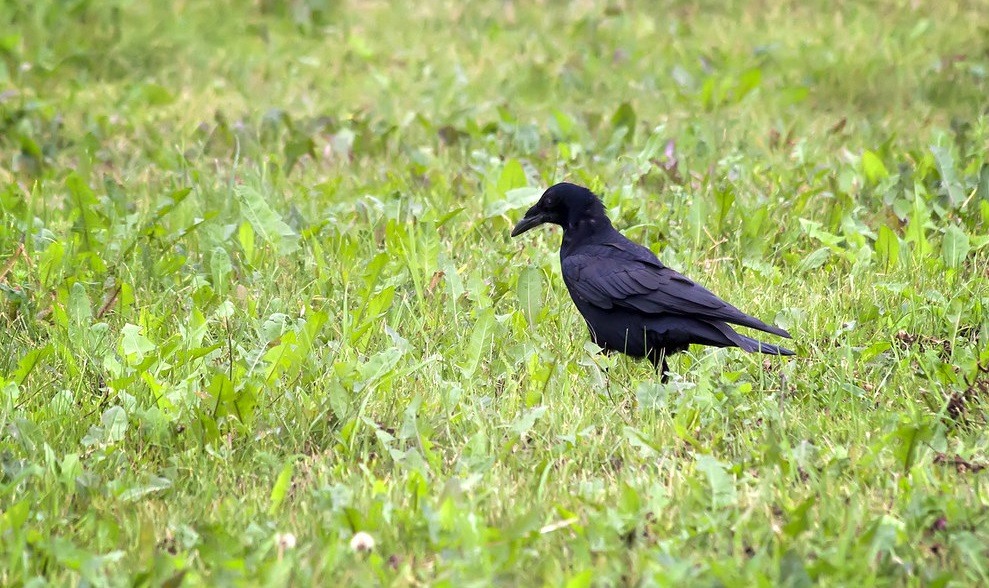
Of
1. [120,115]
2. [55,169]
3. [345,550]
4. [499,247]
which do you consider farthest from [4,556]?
[120,115]

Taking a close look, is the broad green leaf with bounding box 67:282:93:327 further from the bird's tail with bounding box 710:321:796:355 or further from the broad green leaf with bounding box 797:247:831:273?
the broad green leaf with bounding box 797:247:831:273

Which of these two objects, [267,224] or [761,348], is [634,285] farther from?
[267,224]

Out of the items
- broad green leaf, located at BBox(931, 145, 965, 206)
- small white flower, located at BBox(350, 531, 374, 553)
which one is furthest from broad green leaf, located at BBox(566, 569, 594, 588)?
broad green leaf, located at BBox(931, 145, 965, 206)

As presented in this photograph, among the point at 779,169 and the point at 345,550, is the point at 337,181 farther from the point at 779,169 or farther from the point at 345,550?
the point at 345,550

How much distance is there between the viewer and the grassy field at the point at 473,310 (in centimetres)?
301

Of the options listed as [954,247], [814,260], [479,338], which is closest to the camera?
[479,338]

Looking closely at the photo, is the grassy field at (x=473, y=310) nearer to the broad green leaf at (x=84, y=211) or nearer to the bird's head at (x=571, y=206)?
the broad green leaf at (x=84, y=211)

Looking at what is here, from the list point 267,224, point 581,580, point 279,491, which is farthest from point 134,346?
point 581,580

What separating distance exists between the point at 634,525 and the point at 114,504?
4.45 feet

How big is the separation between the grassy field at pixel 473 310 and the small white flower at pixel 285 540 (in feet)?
0.05

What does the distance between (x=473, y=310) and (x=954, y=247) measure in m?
1.92

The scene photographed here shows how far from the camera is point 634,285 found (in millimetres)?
4352

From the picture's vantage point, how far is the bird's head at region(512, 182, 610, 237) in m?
4.85

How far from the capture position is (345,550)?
2.93m
